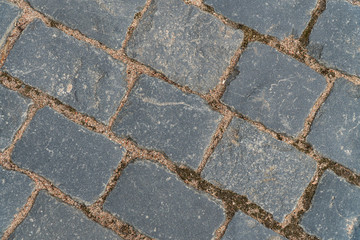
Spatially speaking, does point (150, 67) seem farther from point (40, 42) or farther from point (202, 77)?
point (40, 42)

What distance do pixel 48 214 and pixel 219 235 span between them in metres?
1.19

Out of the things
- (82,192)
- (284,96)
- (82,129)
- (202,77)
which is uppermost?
(284,96)

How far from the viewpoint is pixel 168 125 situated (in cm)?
254

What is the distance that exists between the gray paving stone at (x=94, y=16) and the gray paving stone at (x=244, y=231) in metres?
1.48

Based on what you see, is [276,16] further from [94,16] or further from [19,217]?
[19,217]

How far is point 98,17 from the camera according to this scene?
256 cm

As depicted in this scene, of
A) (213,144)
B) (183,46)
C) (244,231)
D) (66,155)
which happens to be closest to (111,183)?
(66,155)

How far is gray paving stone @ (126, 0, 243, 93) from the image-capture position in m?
2.56

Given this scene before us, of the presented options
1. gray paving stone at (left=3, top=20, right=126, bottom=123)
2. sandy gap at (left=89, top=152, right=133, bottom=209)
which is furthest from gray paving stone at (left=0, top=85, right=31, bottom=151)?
sandy gap at (left=89, top=152, right=133, bottom=209)

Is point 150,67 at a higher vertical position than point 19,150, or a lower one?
higher

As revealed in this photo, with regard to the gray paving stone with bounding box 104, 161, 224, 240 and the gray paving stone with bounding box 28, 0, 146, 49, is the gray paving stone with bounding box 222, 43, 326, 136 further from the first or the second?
the gray paving stone with bounding box 28, 0, 146, 49

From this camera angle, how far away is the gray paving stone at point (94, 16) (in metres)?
2.56

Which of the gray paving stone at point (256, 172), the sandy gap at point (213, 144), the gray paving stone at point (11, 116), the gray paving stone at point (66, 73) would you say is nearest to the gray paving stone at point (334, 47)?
the gray paving stone at point (256, 172)

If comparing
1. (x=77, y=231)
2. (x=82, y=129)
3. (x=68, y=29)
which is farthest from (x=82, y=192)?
(x=68, y=29)
